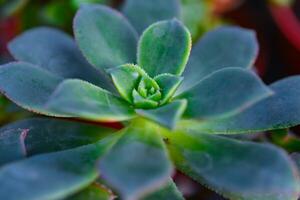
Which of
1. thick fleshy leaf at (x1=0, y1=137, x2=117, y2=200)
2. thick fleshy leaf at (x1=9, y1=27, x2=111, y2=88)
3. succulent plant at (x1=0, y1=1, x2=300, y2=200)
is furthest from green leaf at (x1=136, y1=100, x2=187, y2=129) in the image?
thick fleshy leaf at (x1=9, y1=27, x2=111, y2=88)

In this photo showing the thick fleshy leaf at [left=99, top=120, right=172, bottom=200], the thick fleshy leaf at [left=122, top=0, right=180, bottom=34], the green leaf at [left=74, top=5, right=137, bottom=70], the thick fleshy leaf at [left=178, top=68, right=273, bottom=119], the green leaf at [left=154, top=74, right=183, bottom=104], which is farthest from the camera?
the thick fleshy leaf at [left=122, top=0, right=180, bottom=34]

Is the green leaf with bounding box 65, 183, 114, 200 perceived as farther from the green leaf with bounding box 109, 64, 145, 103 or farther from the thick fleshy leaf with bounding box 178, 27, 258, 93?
the thick fleshy leaf with bounding box 178, 27, 258, 93

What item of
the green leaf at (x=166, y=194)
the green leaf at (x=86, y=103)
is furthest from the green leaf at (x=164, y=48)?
the green leaf at (x=166, y=194)

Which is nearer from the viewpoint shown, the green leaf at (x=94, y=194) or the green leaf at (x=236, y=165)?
the green leaf at (x=236, y=165)

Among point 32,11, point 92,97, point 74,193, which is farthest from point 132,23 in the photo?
point 32,11

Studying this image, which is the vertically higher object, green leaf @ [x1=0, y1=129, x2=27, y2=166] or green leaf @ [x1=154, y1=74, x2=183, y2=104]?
green leaf @ [x1=154, y1=74, x2=183, y2=104]

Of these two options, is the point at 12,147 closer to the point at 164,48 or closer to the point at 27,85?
the point at 27,85

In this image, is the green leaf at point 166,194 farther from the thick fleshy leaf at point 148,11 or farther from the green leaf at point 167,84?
the thick fleshy leaf at point 148,11
